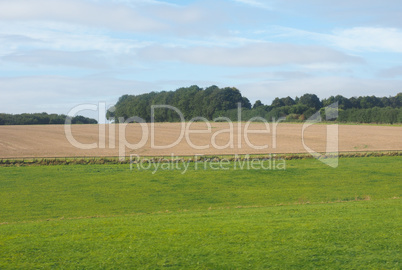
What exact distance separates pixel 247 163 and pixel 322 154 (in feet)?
29.8

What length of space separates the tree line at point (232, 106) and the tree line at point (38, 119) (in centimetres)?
1534

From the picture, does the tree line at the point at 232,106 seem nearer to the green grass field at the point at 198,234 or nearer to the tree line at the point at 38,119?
the tree line at the point at 38,119

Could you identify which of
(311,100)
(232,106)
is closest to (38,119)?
(232,106)

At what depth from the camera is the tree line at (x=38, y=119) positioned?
12630 centimetres

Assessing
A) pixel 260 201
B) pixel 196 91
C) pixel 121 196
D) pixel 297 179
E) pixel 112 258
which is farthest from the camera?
pixel 196 91

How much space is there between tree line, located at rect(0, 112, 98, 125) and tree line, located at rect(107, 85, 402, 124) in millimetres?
15338

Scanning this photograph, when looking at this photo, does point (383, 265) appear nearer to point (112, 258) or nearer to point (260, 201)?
point (112, 258)

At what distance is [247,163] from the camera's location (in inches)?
1411

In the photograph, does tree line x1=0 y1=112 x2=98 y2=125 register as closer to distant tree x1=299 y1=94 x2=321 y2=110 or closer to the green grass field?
distant tree x1=299 y1=94 x2=321 y2=110

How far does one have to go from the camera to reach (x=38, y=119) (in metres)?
132

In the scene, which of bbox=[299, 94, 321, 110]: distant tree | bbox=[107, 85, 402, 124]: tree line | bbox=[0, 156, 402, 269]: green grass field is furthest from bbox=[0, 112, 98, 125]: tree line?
bbox=[0, 156, 402, 269]: green grass field

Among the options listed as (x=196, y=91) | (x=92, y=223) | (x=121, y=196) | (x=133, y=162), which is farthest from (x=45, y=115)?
(x=92, y=223)

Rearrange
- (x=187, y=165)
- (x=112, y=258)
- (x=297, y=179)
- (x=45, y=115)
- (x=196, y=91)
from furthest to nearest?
(x=196, y=91)
(x=45, y=115)
(x=187, y=165)
(x=297, y=179)
(x=112, y=258)

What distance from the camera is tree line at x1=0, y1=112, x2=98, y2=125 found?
126 metres
